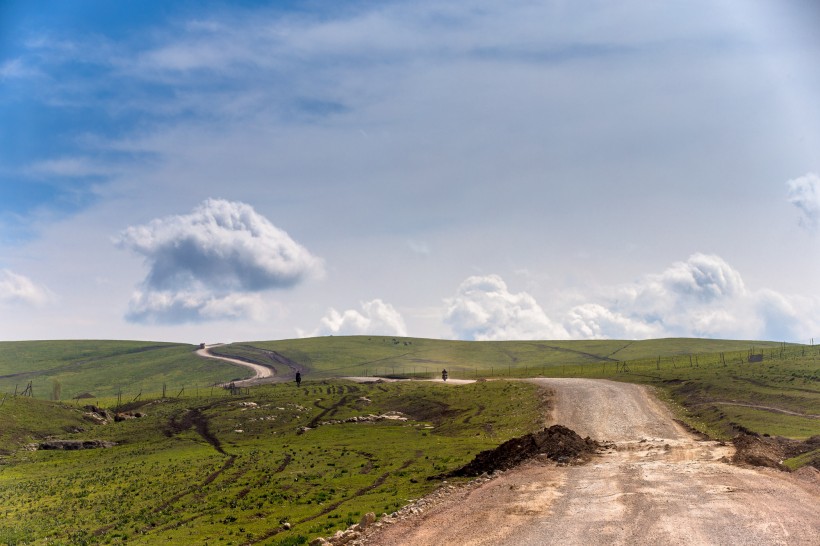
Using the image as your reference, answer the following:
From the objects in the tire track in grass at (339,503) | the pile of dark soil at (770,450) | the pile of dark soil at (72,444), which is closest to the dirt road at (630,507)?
the pile of dark soil at (770,450)

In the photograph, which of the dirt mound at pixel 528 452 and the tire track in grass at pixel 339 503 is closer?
the tire track in grass at pixel 339 503

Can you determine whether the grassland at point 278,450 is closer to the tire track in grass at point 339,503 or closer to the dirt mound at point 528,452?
the tire track in grass at point 339,503

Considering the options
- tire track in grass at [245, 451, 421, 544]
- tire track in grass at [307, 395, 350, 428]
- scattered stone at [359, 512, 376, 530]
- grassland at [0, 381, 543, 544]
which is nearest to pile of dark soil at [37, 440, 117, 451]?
grassland at [0, 381, 543, 544]

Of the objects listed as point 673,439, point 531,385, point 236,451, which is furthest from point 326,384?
point 673,439

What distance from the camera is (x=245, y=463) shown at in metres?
69.5

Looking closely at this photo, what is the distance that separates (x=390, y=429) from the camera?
93.2m

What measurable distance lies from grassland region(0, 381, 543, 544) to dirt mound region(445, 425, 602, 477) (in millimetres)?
4189

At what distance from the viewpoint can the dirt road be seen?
2809 centimetres

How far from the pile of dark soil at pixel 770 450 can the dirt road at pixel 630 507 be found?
1.54 meters

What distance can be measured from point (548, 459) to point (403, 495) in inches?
503

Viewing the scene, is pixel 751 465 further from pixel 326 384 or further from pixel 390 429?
pixel 326 384

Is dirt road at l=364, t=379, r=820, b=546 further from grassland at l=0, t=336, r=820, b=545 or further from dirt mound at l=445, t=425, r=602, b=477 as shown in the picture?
grassland at l=0, t=336, r=820, b=545

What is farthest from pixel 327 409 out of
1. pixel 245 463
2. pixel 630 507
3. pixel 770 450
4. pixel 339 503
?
pixel 630 507

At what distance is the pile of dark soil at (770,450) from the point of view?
44.2 m
